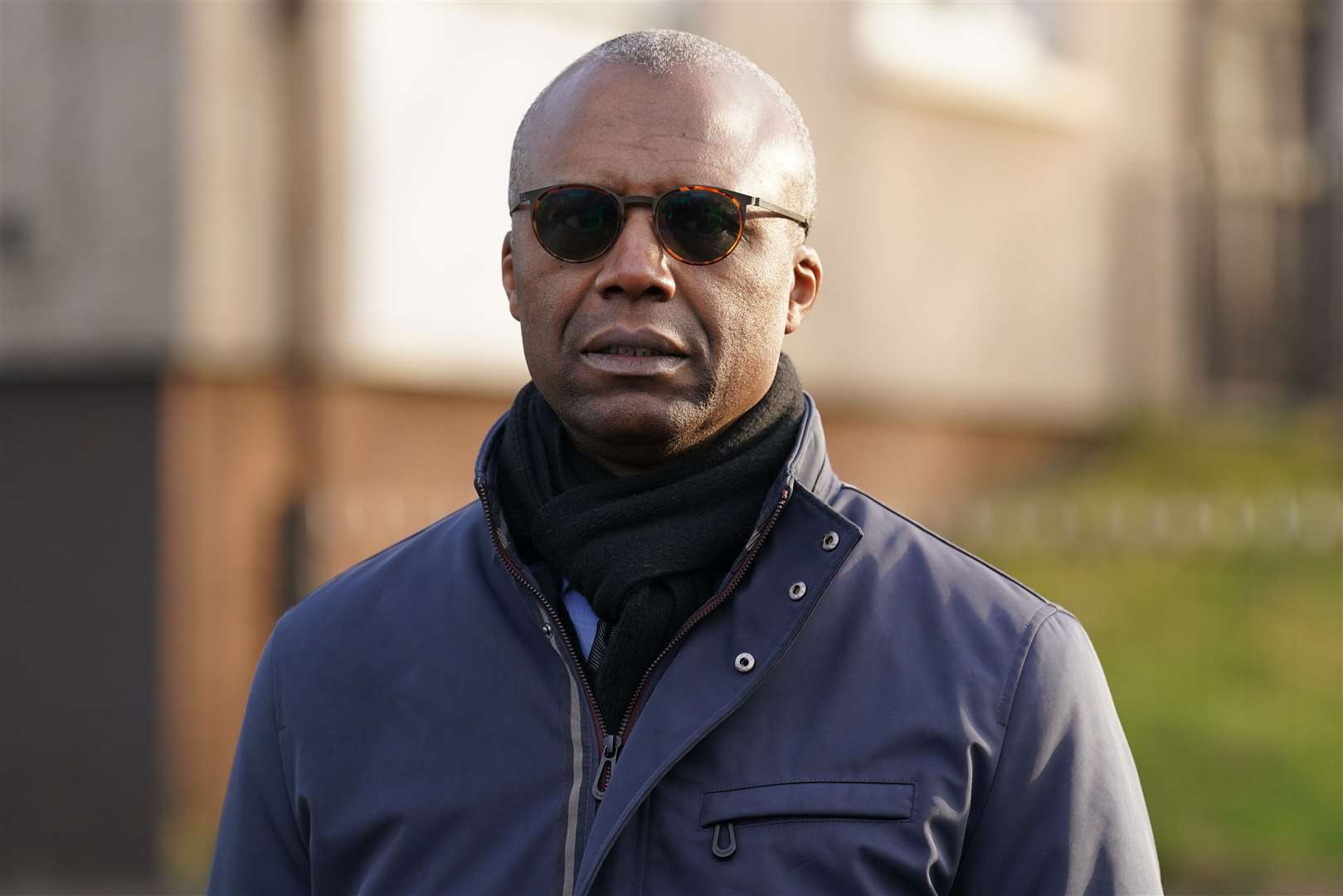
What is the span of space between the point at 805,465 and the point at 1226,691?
5.27 meters

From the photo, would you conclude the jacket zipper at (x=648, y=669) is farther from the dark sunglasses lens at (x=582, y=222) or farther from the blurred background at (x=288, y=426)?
the blurred background at (x=288, y=426)

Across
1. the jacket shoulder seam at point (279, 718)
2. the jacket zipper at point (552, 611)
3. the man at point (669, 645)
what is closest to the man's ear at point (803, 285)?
the man at point (669, 645)

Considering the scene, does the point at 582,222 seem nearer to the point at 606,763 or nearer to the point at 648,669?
the point at 648,669

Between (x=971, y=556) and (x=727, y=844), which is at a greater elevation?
(x=971, y=556)

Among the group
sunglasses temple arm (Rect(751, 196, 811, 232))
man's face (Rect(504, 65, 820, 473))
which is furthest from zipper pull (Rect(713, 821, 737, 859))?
sunglasses temple arm (Rect(751, 196, 811, 232))

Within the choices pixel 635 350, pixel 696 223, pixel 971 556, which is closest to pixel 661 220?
pixel 696 223

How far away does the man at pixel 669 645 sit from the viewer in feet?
→ 6.93

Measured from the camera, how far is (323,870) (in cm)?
227

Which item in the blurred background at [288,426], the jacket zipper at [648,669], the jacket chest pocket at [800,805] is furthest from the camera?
the blurred background at [288,426]

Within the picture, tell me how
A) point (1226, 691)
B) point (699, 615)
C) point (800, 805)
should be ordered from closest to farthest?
1. point (800, 805)
2. point (699, 615)
3. point (1226, 691)

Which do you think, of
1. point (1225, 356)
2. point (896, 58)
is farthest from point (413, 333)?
point (1225, 356)

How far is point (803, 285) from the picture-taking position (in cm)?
253

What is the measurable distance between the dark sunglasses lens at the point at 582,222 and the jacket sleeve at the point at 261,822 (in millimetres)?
699

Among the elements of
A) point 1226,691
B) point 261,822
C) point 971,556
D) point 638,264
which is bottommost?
point 1226,691
